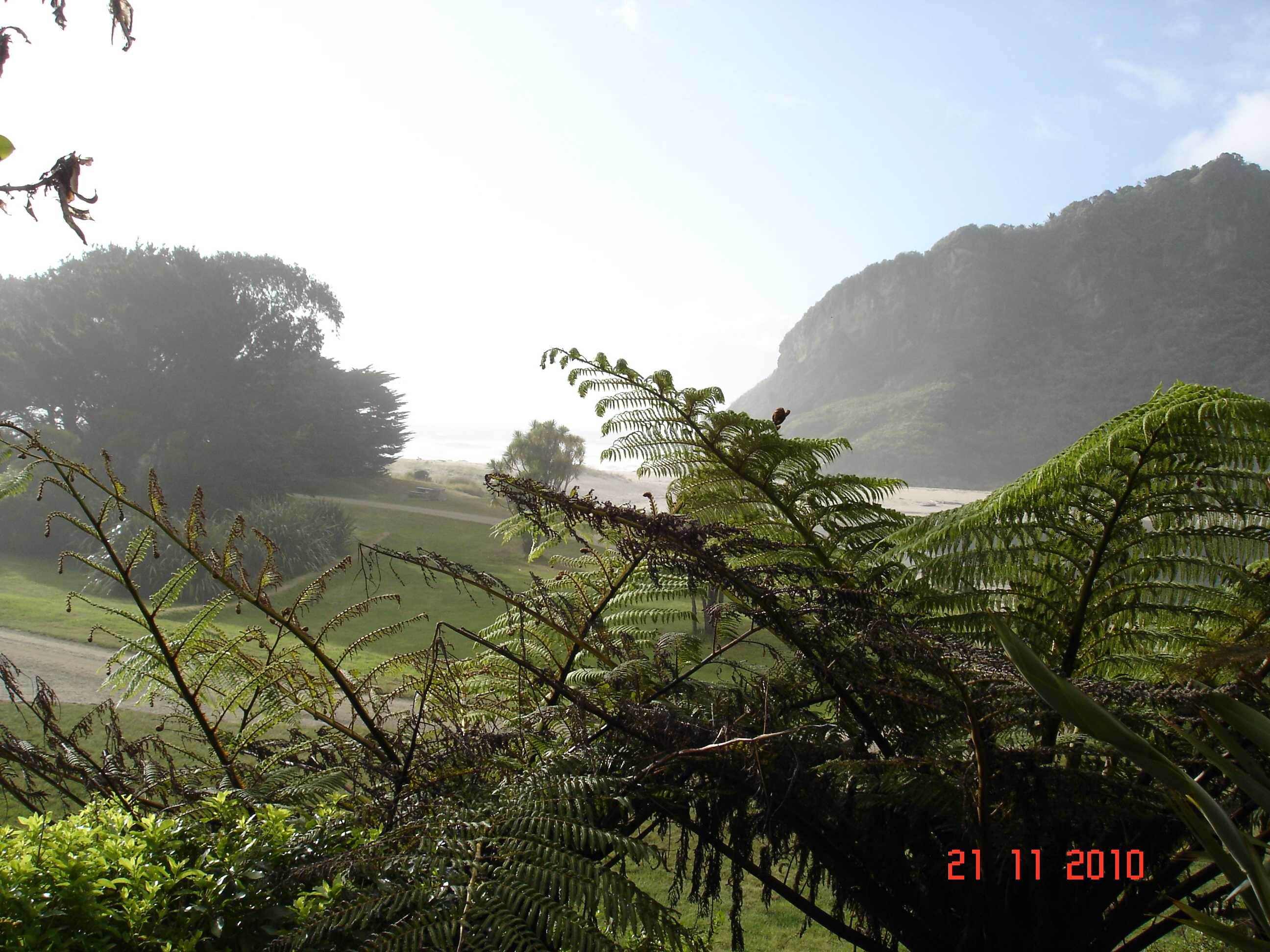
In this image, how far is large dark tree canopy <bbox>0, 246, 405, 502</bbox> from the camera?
67.5 feet

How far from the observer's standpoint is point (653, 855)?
0.83 m

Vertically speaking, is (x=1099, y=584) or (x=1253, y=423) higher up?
(x=1253, y=423)

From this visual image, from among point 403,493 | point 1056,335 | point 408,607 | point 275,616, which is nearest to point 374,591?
point 275,616

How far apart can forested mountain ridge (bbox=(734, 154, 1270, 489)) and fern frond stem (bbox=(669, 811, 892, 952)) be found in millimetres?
5811

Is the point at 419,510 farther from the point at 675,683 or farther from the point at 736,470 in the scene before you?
the point at 675,683

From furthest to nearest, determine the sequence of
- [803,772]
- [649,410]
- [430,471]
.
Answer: [430,471]
[649,410]
[803,772]

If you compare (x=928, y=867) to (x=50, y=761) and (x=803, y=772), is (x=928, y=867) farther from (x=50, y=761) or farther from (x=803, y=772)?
(x=50, y=761)

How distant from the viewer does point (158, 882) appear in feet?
2.74

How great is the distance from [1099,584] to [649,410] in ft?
3.06

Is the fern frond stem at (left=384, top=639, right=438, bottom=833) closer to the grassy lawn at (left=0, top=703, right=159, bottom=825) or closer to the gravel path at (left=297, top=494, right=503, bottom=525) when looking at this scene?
the grassy lawn at (left=0, top=703, right=159, bottom=825)

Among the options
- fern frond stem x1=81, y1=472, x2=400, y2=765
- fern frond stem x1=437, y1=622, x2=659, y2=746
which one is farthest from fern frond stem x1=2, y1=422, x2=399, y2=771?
fern frond stem x1=437, y1=622, x2=659, y2=746

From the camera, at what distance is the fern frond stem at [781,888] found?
98 centimetres

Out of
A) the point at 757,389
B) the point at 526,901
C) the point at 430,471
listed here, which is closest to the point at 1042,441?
the point at 757,389
